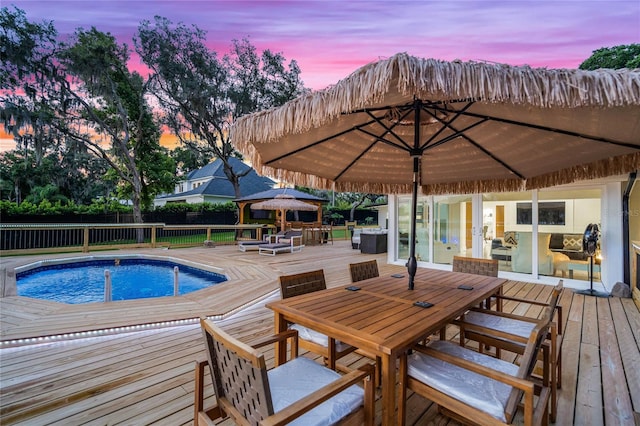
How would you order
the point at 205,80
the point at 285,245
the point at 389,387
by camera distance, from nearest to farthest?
the point at 389,387, the point at 285,245, the point at 205,80

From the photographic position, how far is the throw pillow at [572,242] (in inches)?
227

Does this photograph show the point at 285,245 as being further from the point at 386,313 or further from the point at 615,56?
the point at 615,56

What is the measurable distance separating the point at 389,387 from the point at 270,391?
60 cm

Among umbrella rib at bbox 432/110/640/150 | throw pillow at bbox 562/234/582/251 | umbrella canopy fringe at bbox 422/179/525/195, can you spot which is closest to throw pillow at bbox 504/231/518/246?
throw pillow at bbox 562/234/582/251

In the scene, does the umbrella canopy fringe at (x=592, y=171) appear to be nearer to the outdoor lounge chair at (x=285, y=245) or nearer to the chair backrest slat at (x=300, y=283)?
the chair backrest slat at (x=300, y=283)

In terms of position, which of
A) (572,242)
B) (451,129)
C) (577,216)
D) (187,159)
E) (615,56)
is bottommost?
(572,242)

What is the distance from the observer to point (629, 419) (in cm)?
191

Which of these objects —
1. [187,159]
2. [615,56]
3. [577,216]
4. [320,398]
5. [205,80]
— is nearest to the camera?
[320,398]

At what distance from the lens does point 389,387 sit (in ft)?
4.77

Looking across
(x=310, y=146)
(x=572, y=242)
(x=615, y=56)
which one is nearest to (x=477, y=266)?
(x=310, y=146)

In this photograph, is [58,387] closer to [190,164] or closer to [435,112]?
[435,112]

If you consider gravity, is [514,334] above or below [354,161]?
below

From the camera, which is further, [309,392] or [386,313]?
[386,313]

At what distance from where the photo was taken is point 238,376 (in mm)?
1221
